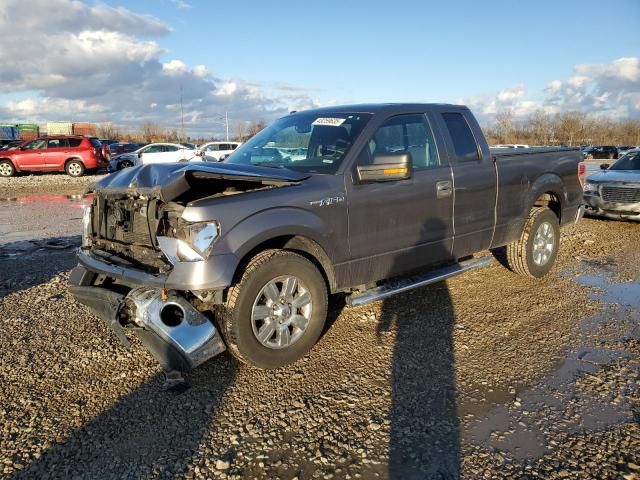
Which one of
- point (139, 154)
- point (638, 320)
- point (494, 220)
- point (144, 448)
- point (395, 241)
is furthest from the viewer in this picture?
point (139, 154)

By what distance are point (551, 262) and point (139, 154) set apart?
85.8 ft

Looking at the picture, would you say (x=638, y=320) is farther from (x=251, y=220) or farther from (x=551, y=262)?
(x=251, y=220)

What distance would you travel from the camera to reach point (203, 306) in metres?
3.56

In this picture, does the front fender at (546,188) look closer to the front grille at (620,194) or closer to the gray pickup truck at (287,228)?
the gray pickup truck at (287,228)

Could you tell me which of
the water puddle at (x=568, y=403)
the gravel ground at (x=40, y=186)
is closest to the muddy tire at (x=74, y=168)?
the gravel ground at (x=40, y=186)

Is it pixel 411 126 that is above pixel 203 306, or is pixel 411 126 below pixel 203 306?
above

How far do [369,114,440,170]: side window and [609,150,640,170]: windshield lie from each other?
8.25 metres

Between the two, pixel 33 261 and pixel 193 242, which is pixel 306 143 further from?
pixel 33 261

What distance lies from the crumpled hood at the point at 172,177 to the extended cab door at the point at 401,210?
613 mm

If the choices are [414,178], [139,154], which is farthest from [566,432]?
[139,154]

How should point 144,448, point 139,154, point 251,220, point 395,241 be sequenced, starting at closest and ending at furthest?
1. point 144,448
2. point 251,220
3. point 395,241
4. point 139,154

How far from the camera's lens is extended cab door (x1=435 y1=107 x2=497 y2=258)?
Answer: 193 inches

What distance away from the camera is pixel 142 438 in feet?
9.52

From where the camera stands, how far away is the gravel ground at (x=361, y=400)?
8.77ft
